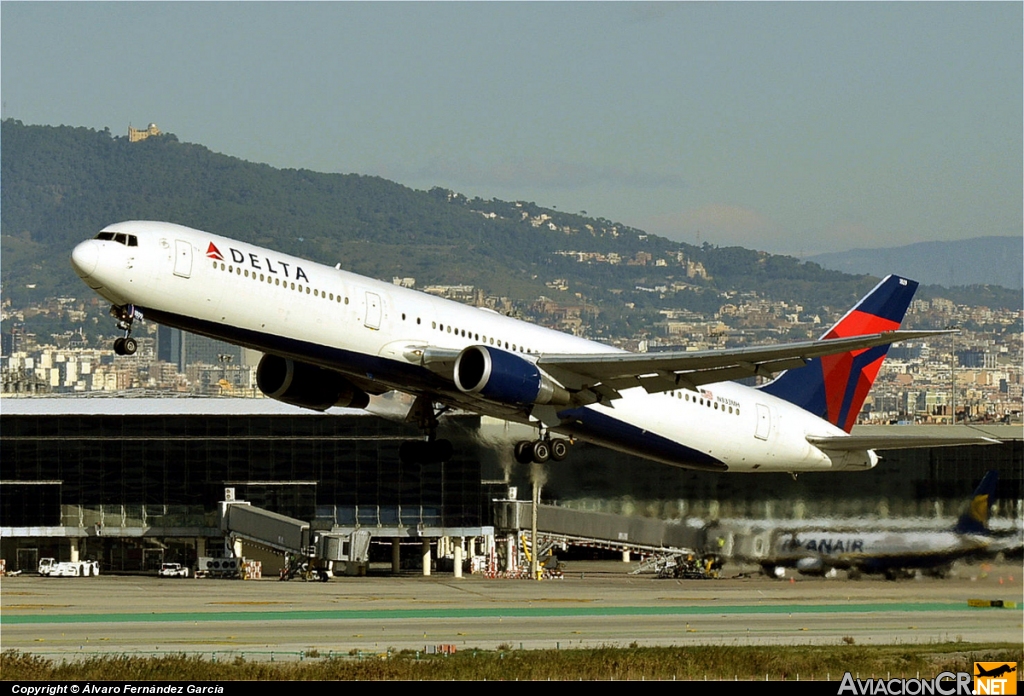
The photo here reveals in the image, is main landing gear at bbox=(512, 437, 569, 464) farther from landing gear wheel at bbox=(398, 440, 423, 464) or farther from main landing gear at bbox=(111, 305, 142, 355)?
main landing gear at bbox=(111, 305, 142, 355)

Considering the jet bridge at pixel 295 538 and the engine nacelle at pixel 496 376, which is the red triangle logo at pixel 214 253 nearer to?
the engine nacelle at pixel 496 376

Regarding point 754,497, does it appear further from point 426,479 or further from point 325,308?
point 325,308

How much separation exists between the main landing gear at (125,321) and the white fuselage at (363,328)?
0.30 metres

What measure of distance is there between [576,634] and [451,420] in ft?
97.5

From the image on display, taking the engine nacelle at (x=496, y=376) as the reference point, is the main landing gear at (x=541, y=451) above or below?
below

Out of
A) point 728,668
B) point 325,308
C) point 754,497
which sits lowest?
point 728,668

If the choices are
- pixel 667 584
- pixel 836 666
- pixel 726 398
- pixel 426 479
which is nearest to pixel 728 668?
pixel 836 666

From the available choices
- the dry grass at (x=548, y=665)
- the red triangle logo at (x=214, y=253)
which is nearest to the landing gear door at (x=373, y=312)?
the red triangle logo at (x=214, y=253)

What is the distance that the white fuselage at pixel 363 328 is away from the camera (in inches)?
1593

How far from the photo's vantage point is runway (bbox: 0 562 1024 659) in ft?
158

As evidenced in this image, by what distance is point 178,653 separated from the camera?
43.8 metres

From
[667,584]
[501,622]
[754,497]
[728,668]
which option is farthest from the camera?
[754,497]

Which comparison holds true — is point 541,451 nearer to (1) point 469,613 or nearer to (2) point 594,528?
(1) point 469,613

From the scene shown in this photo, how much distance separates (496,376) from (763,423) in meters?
14.1
